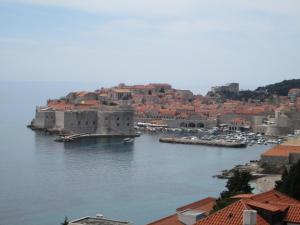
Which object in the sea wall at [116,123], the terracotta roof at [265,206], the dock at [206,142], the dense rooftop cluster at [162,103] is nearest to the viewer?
the terracotta roof at [265,206]

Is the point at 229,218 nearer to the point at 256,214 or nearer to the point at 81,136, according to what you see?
the point at 256,214

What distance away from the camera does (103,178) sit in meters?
16.2

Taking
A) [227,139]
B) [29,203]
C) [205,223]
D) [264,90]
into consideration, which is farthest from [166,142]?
[264,90]

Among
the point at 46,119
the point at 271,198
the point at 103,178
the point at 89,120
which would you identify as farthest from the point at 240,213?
the point at 46,119

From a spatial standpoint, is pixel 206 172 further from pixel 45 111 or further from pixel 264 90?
pixel 264 90

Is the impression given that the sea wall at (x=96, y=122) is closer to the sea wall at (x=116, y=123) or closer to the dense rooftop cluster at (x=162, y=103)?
the sea wall at (x=116, y=123)

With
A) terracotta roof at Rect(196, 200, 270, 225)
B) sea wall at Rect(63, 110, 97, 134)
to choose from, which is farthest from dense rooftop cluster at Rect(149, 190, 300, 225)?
sea wall at Rect(63, 110, 97, 134)

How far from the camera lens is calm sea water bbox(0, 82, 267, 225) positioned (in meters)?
12.2

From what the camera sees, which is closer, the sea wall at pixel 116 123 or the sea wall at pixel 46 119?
the sea wall at pixel 116 123

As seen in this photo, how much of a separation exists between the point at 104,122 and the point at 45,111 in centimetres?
309

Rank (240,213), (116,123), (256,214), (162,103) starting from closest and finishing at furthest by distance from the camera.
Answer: (256,214), (240,213), (116,123), (162,103)

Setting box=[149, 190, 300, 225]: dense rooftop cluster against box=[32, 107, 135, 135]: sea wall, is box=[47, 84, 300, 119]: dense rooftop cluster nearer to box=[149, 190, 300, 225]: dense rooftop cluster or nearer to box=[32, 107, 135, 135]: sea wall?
box=[32, 107, 135, 135]: sea wall

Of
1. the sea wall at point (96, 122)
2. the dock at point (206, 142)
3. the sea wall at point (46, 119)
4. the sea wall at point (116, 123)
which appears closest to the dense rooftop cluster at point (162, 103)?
the sea wall at point (46, 119)

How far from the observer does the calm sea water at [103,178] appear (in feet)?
40.0
